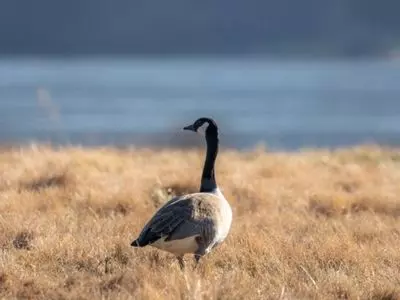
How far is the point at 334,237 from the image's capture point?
10.3 metres

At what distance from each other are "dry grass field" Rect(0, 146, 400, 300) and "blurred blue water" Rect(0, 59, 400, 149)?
19.4 feet

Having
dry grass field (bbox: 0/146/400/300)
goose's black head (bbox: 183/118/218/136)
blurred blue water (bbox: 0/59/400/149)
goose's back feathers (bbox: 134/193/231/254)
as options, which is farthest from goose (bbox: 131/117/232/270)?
blurred blue water (bbox: 0/59/400/149)

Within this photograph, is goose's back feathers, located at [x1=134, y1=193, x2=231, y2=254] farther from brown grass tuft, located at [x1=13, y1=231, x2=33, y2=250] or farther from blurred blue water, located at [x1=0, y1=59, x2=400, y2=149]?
blurred blue water, located at [x1=0, y1=59, x2=400, y2=149]

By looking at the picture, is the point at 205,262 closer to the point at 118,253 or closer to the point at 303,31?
the point at 118,253

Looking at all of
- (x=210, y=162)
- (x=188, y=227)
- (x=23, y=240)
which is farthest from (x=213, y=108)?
(x=188, y=227)

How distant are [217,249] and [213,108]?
54.3 meters

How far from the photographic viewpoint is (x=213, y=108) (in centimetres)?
6425

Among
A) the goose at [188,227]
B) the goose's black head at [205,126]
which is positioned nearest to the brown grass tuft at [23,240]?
the goose at [188,227]

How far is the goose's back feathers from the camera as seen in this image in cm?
869

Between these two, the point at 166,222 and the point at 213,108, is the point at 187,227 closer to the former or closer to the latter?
the point at 166,222

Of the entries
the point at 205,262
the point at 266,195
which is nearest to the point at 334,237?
the point at 205,262

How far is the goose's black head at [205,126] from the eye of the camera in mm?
9625

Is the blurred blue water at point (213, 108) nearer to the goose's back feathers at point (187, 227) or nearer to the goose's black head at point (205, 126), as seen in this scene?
the goose's black head at point (205, 126)

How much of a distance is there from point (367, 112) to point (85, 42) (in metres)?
123
